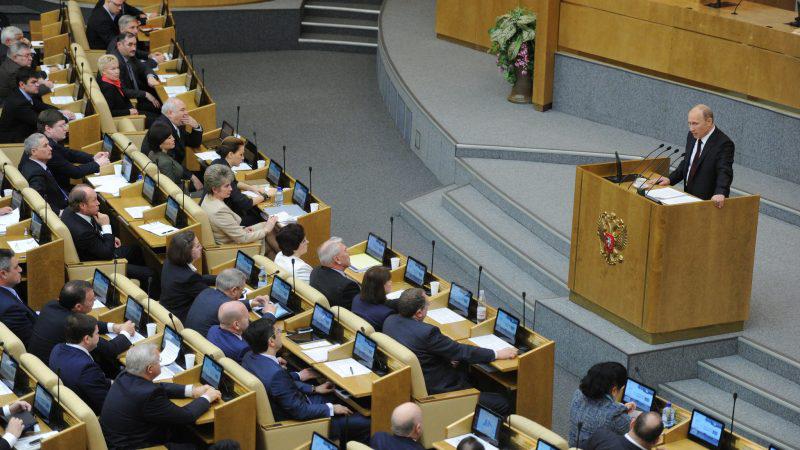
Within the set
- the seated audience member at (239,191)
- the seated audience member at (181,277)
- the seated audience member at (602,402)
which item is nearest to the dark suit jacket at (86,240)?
the seated audience member at (181,277)

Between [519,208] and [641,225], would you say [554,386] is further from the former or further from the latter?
[519,208]

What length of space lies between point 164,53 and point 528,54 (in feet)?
12.0

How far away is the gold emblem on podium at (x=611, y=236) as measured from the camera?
23.6 feet

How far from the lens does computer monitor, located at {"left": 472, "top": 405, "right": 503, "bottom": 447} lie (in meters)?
5.87

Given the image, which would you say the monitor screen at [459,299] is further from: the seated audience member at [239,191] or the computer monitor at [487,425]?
the seated audience member at [239,191]

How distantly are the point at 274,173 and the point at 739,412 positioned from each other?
4.03 m

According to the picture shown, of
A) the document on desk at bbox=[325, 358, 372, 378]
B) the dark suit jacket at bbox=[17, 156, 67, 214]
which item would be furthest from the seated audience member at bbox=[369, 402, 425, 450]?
the dark suit jacket at bbox=[17, 156, 67, 214]

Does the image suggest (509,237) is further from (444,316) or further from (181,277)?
(181,277)

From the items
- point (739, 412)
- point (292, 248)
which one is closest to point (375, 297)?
point (292, 248)

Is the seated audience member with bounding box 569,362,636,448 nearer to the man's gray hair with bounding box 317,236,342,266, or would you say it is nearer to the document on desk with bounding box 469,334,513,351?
the document on desk with bounding box 469,334,513,351

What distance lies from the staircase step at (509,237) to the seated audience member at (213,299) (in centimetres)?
236

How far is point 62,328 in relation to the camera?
661 centimetres

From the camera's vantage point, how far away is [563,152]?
10.1 metres

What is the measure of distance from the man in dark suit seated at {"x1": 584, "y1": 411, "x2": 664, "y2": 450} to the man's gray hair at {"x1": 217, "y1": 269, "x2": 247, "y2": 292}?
2423 millimetres
